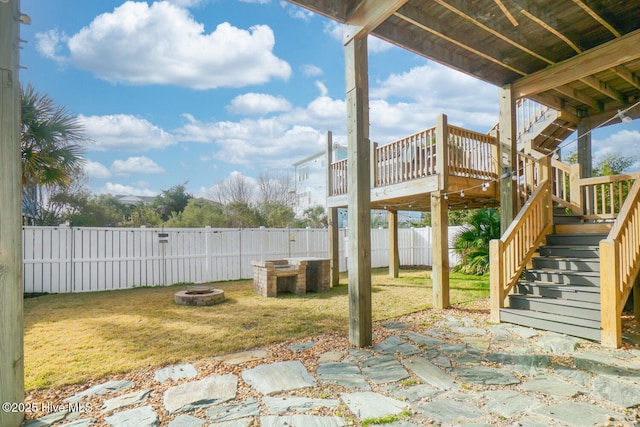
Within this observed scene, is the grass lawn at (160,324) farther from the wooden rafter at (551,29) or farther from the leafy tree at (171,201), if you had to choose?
the leafy tree at (171,201)

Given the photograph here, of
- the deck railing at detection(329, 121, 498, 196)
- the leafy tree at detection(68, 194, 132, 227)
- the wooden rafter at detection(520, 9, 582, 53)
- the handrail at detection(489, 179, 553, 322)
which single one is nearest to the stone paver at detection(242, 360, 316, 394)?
the handrail at detection(489, 179, 553, 322)

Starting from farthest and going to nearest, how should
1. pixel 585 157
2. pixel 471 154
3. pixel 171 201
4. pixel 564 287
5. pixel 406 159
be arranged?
pixel 171 201
pixel 585 157
pixel 406 159
pixel 471 154
pixel 564 287

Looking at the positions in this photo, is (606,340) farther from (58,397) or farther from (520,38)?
(58,397)

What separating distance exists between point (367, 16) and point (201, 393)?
3983 mm

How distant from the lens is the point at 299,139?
2581 cm

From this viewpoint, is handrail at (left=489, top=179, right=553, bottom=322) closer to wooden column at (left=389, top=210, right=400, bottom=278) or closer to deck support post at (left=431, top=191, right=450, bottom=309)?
deck support post at (left=431, top=191, right=450, bottom=309)

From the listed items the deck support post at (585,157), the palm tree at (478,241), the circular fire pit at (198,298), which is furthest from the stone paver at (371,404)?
the palm tree at (478,241)

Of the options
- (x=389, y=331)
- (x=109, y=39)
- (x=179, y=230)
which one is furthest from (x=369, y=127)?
(x=109, y=39)

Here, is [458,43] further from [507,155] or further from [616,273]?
[616,273]

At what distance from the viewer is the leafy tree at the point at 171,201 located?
18.2 metres

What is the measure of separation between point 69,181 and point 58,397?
5524 mm

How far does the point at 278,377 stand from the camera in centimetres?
282

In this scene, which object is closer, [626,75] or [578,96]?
[626,75]

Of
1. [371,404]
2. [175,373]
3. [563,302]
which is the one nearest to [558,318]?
[563,302]
